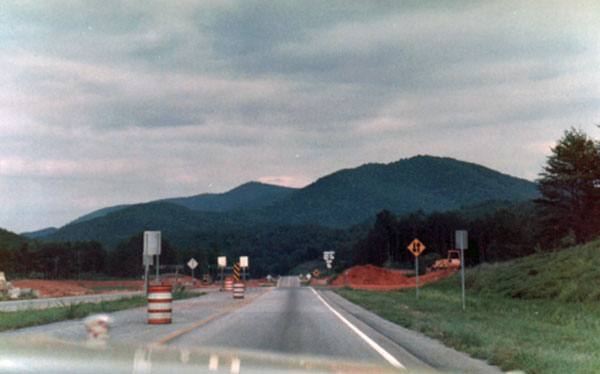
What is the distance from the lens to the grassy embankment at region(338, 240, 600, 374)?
10.8 metres

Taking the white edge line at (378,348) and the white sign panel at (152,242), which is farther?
the white sign panel at (152,242)

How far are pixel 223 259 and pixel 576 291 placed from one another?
34.1 meters

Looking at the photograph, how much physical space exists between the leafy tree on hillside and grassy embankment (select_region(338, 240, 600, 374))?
34602 mm

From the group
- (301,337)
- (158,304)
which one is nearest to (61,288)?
(158,304)

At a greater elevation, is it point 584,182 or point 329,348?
point 584,182

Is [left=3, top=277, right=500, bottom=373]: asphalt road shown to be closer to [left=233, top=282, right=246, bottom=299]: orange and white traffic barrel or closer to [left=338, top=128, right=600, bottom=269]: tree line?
[left=233, top=282, right=246, bottom=299]: orange and white traffic barrel

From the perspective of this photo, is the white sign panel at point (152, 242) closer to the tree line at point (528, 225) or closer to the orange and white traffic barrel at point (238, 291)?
the orange and white traffic barrel at point (238, 291)

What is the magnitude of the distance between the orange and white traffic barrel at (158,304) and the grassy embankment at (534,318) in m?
7.07

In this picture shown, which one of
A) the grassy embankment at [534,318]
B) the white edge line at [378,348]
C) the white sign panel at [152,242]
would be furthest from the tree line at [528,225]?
the white edge line at [378,348]

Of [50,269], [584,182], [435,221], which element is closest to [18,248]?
[50,269]

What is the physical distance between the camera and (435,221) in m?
165

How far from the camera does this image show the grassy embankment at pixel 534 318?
10.8 meters

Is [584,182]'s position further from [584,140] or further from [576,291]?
[576,291]

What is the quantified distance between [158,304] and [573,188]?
71.8 m
